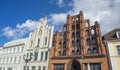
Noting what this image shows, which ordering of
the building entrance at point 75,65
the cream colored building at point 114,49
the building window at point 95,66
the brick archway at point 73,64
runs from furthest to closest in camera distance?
the brick archway at point 73,64 < the building entrance at point 75,65 < the building window at point 95,66 < the cream colored building at point 114,49

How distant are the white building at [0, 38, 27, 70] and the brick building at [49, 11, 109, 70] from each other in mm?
13246

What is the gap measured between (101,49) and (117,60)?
12.8 ft

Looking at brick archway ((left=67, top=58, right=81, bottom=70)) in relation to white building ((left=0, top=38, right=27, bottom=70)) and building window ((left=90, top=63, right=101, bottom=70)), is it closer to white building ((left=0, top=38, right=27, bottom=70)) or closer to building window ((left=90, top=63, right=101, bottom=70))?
building window ((left=90, top=63, right=101, bottom=70))

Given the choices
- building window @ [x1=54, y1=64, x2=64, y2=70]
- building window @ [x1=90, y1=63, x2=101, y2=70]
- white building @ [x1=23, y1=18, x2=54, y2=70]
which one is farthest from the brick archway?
white building @ [x1=23, y1=18, x2=54, y2=70]

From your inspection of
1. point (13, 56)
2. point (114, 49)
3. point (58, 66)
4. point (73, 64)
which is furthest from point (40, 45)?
point (114, 49)

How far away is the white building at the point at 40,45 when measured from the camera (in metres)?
34.9

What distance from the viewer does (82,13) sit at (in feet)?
113

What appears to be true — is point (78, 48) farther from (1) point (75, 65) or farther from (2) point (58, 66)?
(2) point (58, 66)

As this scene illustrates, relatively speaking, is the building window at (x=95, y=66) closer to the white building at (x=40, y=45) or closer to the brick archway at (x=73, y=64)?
the brick archway at (x=73, y=64)

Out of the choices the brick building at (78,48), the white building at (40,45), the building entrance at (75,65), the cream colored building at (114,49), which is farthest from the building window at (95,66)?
the white building at (40,45)

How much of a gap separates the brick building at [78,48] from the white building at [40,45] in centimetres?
216

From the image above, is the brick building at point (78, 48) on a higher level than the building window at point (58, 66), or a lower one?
higher

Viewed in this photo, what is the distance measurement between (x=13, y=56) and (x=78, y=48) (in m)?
→ 25.0

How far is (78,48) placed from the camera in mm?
31016
